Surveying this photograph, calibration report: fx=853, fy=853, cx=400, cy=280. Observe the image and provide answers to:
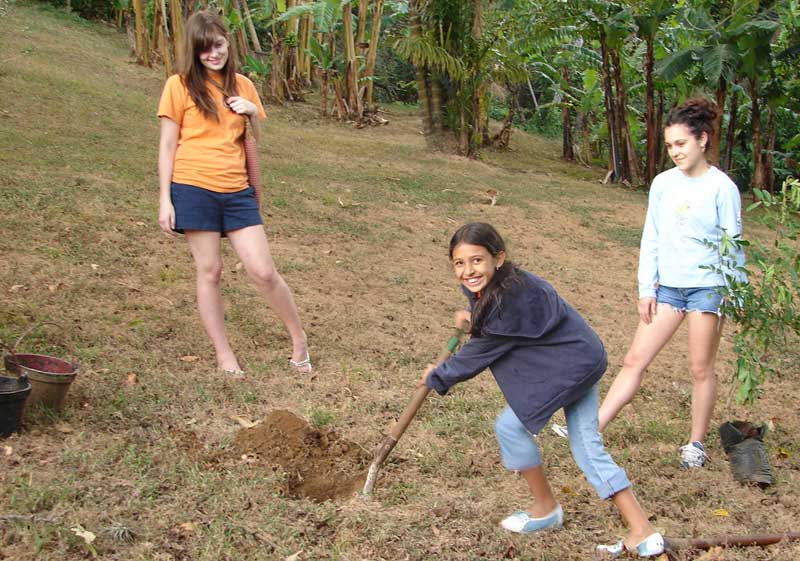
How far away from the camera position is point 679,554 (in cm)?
320

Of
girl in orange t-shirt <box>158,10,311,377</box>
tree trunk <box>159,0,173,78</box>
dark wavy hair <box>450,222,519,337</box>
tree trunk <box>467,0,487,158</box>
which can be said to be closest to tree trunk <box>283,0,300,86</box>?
tree trunk <box>159,0,173,78</box>

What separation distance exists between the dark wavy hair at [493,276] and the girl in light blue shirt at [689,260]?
1.13 meters

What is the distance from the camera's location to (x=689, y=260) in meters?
3.89

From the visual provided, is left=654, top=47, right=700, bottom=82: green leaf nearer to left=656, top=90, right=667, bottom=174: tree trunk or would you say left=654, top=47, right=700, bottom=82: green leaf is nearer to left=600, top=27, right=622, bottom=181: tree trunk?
left=600, top=27, right=622, bottom=181: tree trunk

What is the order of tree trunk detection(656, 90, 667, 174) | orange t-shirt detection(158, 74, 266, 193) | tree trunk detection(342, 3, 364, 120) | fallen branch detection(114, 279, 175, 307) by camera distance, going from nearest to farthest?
orange t-shirt detection(158, 74, 266, 193) → fallen branch detection(114, 279, 175, 307) → tree trunk detection(656, 90, 667, 174) → tree trunk detection(342, 3, 364, 120)

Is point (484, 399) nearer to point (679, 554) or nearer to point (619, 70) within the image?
point (679, 554)

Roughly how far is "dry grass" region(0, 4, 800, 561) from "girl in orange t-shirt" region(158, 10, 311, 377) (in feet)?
2.30

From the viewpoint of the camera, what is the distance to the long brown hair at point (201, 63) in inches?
171

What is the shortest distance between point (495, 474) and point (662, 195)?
153 centimetres

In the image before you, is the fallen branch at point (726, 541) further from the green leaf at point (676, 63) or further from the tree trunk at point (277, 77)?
the tree trunk at point (277, 77)

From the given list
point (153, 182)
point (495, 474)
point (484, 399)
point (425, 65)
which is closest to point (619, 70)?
point (425, 65)

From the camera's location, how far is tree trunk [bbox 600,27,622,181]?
13.5m

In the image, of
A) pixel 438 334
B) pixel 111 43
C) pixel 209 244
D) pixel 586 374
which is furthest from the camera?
pixel 111 43

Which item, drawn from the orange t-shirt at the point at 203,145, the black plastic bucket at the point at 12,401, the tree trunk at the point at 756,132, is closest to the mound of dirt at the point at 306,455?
the black plastic bucket at the point at 12,401
